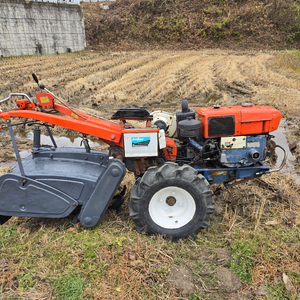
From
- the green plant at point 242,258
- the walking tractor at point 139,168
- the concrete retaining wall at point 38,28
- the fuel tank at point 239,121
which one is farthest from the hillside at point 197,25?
the green plant at point 242,258

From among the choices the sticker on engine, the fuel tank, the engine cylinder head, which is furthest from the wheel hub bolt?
the fuel tank

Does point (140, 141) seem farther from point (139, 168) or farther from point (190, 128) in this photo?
point (190, 128)

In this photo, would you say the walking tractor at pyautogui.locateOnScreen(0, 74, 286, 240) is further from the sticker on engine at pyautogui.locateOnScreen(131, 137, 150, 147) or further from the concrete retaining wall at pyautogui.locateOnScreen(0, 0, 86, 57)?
the concrete retaining wall at pyautogui.locateOnScreen(0, 0, 86, 57)

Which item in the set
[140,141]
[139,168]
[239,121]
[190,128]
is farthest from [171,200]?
[239,121]

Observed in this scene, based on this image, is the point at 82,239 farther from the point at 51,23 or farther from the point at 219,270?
the point at 51,23

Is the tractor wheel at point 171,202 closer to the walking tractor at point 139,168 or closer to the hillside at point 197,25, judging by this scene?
the walking tractor at point 139,168

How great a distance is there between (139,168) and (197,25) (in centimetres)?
3203

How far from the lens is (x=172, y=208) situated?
347 centimetres

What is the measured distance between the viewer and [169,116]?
4.29 metres

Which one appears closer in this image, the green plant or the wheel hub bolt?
the green plant

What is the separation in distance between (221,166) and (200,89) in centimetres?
801

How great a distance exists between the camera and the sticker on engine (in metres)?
3.39

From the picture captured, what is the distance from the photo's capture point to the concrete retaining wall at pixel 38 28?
20.9 m

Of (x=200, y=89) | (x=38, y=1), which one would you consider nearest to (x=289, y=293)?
(x=200, y=89)
